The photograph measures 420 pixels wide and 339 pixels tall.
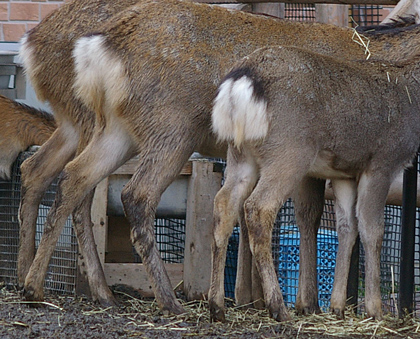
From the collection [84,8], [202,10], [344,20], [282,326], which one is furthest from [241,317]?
[344,20]

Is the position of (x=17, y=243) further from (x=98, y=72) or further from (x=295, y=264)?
(x=295, y=264)

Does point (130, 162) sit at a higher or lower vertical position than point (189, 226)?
higher

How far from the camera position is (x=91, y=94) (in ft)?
18.0

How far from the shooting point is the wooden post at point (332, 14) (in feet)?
29.2

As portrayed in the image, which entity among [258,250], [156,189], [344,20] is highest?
[344,20]

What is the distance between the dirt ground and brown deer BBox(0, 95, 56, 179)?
4.83 ft

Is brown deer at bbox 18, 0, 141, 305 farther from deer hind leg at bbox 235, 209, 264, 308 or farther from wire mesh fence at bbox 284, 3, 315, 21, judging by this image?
wire mesh fence at bbox 284, 3, 315, 21

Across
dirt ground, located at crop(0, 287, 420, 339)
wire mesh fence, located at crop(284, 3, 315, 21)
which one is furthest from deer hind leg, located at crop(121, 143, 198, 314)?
wire mesh fence, located at crop(284, 3, 315, 21)

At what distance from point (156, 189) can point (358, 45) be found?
72.3 inches

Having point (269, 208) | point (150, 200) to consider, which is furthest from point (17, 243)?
point (269, 208)

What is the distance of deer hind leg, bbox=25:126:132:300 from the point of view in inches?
219

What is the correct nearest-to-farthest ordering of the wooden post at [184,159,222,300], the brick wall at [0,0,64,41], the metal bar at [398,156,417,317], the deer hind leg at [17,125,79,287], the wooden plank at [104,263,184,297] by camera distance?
1. the metal bar at [398,156,417,317]
2. the deer hind leg at [17,125,79,287]
3. the wooden post at [184,159,222,300]
4. the wooden plank at [104,263,184,297]
5. the brick wall at [0,0,64,41]

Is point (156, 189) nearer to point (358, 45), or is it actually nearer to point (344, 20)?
point (358, 45)

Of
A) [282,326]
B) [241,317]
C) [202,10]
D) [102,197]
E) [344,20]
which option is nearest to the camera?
[282,326]
